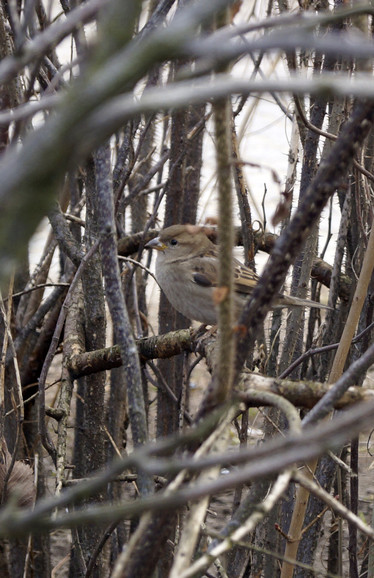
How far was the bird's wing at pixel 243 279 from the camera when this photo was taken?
3791 millimetres

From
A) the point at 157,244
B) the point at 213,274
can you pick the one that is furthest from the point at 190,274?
the point at 157,244

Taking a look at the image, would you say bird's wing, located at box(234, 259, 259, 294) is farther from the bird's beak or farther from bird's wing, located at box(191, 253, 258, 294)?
the bird's beak

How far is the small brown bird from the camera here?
377 cm

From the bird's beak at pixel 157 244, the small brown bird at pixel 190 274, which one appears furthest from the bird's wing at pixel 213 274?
the bird's beak at pixel 157 244

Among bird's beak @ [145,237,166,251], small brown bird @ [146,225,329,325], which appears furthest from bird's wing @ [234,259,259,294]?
bird's beak @ [145,237,166,251]

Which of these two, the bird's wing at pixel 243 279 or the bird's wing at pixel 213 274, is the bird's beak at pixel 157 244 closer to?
the bird's wing at pixel 213 274

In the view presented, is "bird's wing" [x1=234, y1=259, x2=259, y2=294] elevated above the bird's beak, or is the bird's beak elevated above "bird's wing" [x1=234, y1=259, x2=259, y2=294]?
the bird's beak

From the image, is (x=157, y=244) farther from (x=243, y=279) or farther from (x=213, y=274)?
(x=243, y=279)

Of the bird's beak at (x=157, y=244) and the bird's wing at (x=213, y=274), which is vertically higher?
the bird's beak at (x=157, y=244)

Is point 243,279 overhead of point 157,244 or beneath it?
beneath

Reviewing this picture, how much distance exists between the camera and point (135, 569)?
1.49m

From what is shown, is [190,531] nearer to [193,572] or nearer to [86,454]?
[193,572]

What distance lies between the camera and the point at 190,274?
161 inches

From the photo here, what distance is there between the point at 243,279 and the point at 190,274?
354 mm
